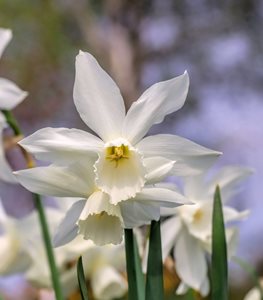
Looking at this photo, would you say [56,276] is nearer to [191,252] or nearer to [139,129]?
[191,252]

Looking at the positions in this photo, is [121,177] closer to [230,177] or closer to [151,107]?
[151,107]

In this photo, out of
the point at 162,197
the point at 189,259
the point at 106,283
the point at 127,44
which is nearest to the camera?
the point at 162,197

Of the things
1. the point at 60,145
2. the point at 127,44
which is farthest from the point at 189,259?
the point at 127,44

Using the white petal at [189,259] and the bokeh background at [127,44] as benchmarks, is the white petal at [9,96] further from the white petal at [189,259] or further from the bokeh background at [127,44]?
the bokeh background at [127,44]

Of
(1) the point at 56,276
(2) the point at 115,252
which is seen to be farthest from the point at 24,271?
(1) the point at 56,276

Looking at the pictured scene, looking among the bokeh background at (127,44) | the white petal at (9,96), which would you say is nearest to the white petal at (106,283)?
the white petal at (9,96)

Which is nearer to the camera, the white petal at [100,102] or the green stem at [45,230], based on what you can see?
the white petal at [100,102]

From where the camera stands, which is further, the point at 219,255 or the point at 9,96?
the point at 9,96
